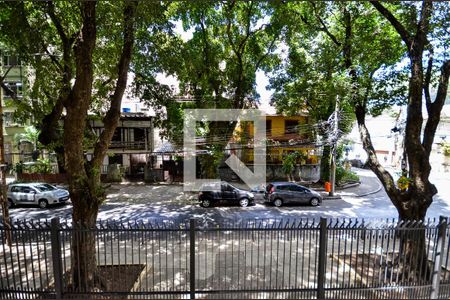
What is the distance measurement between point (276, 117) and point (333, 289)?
22591 millimetres

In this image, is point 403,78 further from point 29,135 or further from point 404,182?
point 29,135

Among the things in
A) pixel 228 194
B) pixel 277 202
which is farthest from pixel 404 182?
pixel 228 194

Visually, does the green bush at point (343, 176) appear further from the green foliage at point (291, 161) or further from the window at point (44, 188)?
the window at point (44, 188)

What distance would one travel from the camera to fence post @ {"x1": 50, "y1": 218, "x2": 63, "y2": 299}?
5289 millimetres

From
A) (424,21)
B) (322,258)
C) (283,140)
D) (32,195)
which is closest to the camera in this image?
(322,258)

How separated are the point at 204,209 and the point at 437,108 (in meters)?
11.5

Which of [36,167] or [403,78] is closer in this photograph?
[403,78]

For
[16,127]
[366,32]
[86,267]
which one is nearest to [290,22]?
[366,32]

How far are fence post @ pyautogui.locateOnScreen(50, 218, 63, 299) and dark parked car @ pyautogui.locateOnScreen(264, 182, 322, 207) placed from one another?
41.4 ft

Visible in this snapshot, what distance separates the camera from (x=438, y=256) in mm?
5688

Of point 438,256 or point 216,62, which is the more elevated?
point 216,62

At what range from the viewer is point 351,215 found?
1501 cm

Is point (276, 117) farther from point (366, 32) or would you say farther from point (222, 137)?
point (366, 32)

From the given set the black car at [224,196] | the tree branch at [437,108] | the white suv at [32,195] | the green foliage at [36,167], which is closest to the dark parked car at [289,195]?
the black car at [224,196]
